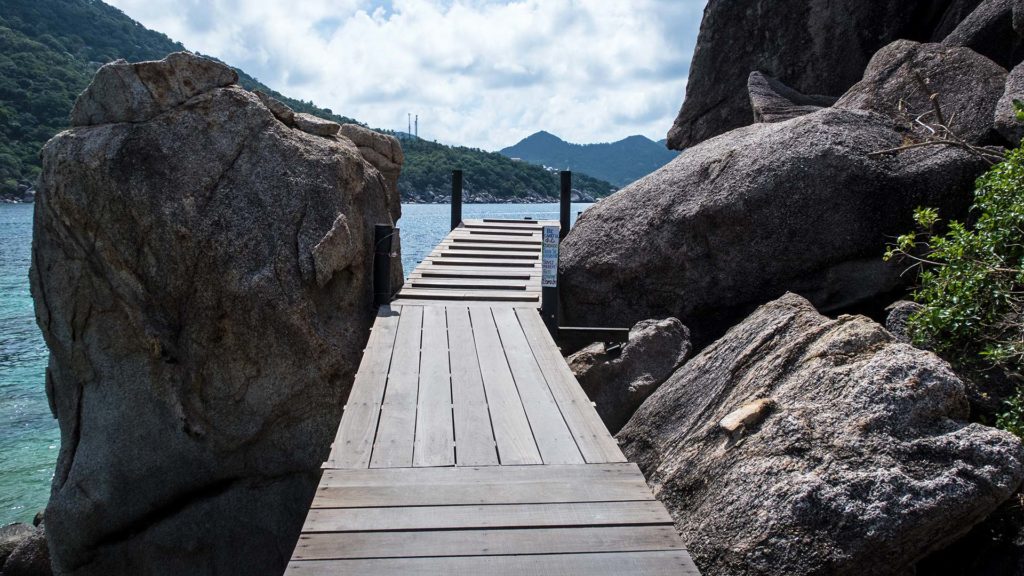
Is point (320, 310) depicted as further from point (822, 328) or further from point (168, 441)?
point (822, 328)

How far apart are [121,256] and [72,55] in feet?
374

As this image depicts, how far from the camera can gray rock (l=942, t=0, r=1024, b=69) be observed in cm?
1091

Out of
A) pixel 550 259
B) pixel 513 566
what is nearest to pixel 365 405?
pixel 513 566

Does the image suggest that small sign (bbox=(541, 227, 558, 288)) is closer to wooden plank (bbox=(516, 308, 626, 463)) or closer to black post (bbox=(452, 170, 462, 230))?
wooden plank (bbox=(516, 308, 626, 463))

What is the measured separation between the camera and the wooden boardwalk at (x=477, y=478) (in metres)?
4.09

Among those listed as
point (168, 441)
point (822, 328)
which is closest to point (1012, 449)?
point (822, 328)

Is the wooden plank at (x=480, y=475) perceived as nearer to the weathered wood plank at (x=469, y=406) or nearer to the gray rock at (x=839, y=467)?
the weathered wood plank at (x=469, y=406)

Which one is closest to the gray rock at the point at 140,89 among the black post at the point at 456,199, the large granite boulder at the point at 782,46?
the black post at the point at 456,199

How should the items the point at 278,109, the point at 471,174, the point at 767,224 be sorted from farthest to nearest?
1. the point at 471,174
2. the point at 278,109
3. the point at 767,224

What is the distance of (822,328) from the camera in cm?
641

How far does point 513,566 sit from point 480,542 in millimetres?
259

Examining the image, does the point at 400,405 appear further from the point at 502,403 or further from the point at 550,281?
the point at 550,281

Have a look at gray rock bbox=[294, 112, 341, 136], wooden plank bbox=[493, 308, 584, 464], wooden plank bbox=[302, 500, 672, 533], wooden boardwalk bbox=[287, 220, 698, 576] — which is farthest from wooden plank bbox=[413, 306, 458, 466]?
gray rock bbox=[294, 112, 341, 136]

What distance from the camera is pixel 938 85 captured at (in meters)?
10.1
